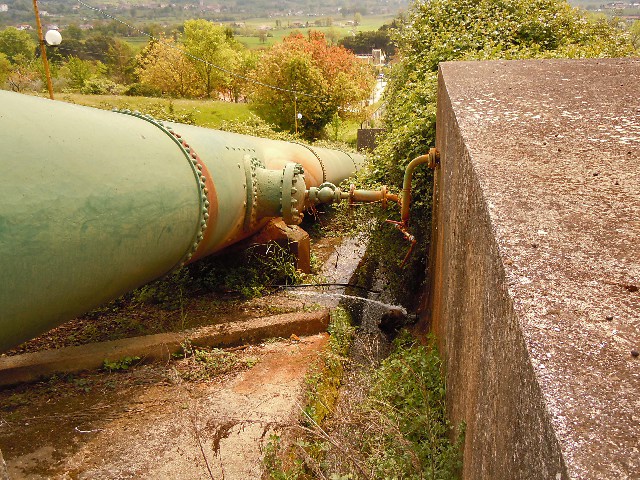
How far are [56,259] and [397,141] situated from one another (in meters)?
4.25

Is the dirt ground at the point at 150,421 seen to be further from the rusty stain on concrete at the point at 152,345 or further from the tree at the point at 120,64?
the tree at the point at 120,64

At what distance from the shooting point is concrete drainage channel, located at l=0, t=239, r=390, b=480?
306 centimetres

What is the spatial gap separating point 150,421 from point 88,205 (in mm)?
1632

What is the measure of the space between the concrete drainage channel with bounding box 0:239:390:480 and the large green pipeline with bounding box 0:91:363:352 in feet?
2.68

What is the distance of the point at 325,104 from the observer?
2778 cm

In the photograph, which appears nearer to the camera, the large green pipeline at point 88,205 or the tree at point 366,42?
the large green pipeline at point 88,205

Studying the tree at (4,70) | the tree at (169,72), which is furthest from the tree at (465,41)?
the tree at (4,70)

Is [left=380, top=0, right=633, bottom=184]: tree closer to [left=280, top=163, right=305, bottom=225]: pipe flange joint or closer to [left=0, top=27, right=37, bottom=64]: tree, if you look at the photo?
[left=280, top=163, right=305, bottom=225]: pipe flange joint

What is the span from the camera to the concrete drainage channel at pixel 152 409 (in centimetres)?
306

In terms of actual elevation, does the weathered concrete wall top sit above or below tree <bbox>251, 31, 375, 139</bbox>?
Result: above

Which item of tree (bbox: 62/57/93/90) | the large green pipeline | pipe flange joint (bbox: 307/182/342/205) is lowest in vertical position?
tree (bbox: 62/57/93/90)

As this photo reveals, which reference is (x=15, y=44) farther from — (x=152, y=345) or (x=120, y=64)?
(x=152, y=345)

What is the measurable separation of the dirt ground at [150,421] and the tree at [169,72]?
123 ft

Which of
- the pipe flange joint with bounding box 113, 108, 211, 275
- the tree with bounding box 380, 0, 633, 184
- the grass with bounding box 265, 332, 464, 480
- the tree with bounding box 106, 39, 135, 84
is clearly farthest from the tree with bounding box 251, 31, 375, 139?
the tree with bounding box 106, 39, 135, 84
